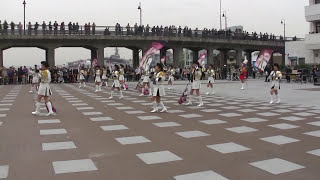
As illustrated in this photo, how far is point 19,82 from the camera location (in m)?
36.0

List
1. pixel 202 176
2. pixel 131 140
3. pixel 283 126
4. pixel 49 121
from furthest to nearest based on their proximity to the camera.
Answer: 1. pixel 49 121
2. pixel 283 126
3. pixel 131 140
4. pixel 202 176

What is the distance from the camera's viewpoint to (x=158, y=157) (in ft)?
22.9

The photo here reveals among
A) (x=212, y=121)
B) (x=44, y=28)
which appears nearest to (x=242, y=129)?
(x=212, y=121)

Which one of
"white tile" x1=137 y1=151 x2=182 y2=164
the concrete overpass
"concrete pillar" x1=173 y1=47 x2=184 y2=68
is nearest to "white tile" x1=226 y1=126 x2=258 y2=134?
Answer: "white tile" x1=137 y1=151 x2=182 y2=164

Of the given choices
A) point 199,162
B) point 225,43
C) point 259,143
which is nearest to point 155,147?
point 199,162

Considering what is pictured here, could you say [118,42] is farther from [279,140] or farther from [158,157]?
[158,157]

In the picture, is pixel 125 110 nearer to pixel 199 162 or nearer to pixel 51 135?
pixel 51 135

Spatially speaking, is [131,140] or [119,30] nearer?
[131,140]

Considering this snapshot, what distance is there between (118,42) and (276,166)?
3960cm

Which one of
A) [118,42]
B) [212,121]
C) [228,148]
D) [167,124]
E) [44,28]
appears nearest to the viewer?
[228,148]

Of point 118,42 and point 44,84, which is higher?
point 118,42

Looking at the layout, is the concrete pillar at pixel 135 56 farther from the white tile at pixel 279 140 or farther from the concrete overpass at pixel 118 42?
the white tile at pixel 279 140

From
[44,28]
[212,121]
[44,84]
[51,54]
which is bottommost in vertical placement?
[212,121]

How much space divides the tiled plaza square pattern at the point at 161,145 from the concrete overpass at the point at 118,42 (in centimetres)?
2874
